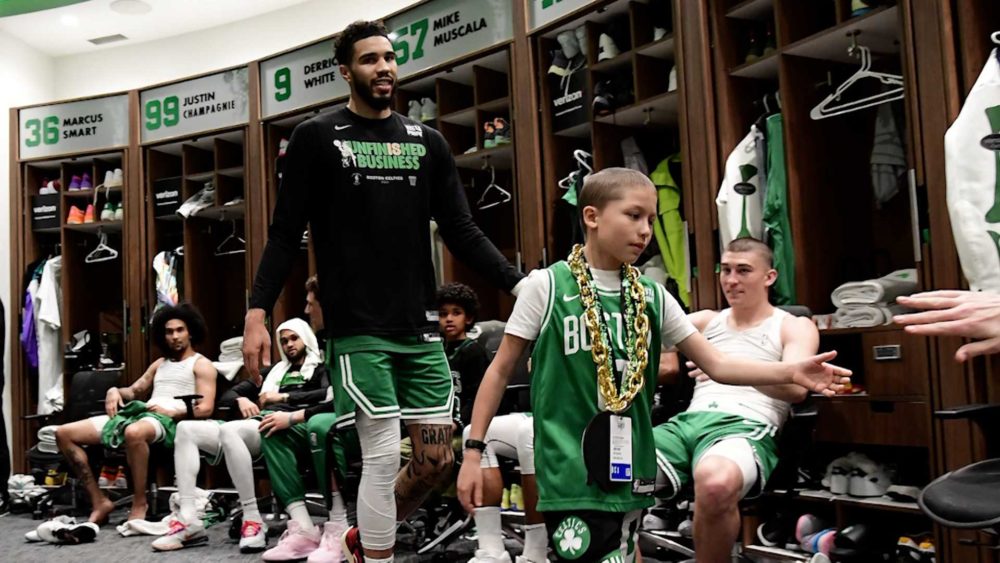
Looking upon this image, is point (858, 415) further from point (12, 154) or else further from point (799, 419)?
point (12, 154)

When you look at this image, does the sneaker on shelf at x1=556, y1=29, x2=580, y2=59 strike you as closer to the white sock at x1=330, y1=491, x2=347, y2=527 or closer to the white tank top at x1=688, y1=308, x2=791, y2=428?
the white tank top at x1=688, y1=308, x2=791, y2=428

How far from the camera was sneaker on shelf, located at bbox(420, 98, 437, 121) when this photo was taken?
5195 mm

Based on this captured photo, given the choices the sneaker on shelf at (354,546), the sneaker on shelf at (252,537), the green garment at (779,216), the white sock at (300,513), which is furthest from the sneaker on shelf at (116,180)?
the sneaker on shelf at (354,546)

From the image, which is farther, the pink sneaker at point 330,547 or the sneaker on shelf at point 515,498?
the sneaker on shelf at point 515,498

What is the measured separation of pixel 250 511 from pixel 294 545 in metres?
0.44

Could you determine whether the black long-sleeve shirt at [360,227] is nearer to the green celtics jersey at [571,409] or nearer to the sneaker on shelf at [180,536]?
the green celtics jersey at [571,409]

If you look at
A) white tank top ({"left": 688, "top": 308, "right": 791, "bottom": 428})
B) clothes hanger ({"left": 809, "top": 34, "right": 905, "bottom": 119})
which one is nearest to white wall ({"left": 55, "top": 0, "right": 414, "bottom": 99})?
clothes hanger ({"left": 809, "top": 34, "right": 905, "bottom": 119})

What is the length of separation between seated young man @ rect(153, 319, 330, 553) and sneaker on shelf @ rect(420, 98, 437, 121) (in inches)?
58.3

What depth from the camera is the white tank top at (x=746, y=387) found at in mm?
2629

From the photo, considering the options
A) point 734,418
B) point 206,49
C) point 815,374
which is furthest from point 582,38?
point 206,49

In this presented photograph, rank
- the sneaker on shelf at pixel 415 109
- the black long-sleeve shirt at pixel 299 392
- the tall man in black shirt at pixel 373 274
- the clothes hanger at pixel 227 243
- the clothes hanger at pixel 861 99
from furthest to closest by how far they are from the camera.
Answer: the clothes hanger at pixel 227 243, the sneaker on shelf at pixel 415 109, the black long-sleeve shirt at pixel 299 392, the clothes hanger at pixel 861 99, the tall man in black shirt at pixel 373 274

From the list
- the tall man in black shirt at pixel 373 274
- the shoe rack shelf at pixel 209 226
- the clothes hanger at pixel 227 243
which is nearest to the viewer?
the tall man in black shirt at pixel 373 274

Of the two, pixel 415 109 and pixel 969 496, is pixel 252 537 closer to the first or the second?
pixel 415 109

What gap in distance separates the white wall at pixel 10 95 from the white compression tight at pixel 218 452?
2.99 metres
